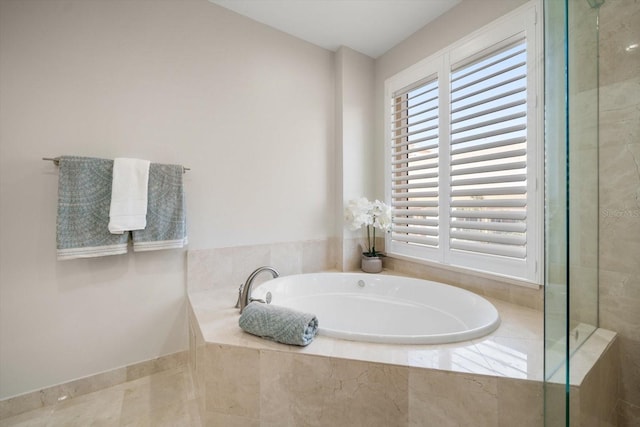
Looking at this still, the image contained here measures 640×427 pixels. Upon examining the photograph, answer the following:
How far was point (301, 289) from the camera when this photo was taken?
208 centimetres

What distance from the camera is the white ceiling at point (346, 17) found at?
1.93 meters

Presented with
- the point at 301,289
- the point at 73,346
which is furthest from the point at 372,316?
the point at 73,346

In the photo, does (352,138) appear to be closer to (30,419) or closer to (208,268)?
(208,268)

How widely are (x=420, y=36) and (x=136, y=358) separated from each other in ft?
10.4

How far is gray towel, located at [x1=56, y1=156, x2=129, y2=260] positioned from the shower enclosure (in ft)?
6.87

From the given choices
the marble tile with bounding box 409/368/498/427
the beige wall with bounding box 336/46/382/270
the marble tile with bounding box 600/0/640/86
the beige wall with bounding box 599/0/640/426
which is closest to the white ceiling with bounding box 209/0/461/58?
the beige wall with bounding box 336/46/382/270

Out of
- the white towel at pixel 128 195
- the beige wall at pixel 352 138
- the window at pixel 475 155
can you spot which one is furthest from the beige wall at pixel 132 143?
the window at pixel 475 155

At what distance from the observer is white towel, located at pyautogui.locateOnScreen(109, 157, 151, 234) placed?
1526mm

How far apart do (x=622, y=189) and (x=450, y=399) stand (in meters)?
1.28

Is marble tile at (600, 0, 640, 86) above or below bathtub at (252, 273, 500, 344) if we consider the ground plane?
above

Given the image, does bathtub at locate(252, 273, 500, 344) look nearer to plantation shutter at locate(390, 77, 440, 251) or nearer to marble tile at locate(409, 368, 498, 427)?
plantation shutter at locate(390, 77, 440, 251)

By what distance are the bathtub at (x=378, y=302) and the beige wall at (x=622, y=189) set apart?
569 mm

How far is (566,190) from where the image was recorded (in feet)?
3.13

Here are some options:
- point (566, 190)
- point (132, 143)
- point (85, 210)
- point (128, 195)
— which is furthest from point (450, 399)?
point (132, 143)
